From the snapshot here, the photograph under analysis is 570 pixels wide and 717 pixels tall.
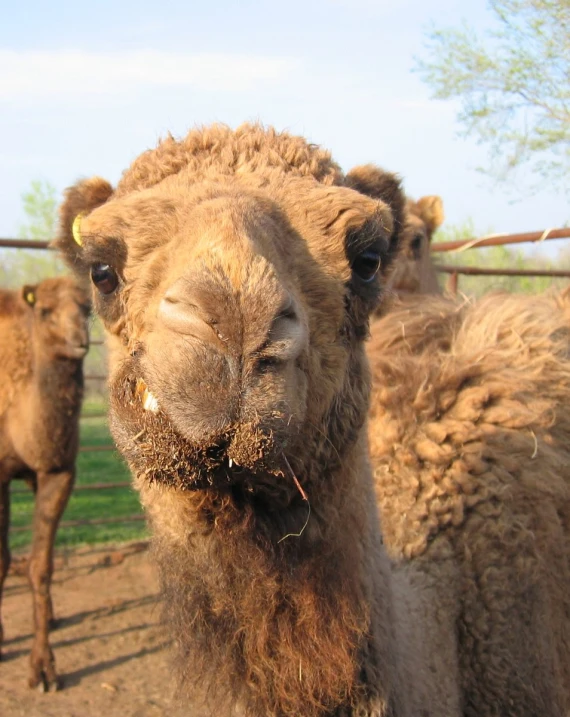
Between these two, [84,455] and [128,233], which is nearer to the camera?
[128,233]

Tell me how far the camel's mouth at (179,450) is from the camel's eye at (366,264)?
709mm

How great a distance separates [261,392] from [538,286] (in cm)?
1501

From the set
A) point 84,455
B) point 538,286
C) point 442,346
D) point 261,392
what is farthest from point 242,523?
point 84,455

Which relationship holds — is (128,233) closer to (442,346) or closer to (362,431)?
(362,431)

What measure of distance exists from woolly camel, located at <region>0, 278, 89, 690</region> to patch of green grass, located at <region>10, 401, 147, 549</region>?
19.5 inches

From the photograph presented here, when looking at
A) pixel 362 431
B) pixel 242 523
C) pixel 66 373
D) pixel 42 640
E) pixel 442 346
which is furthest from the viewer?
pixel 66 373

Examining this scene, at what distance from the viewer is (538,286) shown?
52.0ft

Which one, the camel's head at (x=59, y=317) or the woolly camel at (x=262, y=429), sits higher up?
the woolly camel at (x=262, y=429)

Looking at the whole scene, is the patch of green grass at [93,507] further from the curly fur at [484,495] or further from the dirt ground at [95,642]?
the curly fur at [484,495]

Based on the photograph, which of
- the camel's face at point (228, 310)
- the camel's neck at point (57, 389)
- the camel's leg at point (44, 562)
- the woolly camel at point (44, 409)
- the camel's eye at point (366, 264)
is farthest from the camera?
the camel's neck at point (57, 389)

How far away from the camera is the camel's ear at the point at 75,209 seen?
2.92 meters

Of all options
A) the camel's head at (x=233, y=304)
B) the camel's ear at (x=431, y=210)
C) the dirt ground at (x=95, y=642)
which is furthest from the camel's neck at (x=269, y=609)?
the camel's ear at (x=431, y=210)

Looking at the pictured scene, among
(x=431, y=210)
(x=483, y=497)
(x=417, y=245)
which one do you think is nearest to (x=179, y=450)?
(x=483, y=497)

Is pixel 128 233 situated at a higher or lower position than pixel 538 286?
higher
